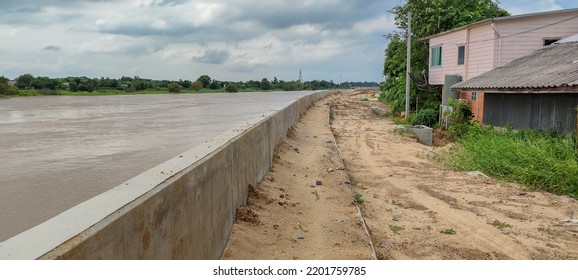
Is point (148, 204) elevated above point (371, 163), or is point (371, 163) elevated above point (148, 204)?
point (148, 204)

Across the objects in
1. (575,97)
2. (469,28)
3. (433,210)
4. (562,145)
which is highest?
(469,28)

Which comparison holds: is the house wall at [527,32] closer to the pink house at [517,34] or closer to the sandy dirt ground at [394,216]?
the pink house at [517,34]

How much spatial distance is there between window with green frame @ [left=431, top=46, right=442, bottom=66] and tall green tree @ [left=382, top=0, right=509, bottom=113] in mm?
1574

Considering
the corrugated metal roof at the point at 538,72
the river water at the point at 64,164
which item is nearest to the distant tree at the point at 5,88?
the river water at the point at 64,164

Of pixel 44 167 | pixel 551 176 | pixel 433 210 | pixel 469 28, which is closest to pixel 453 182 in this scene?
pixel 551 176

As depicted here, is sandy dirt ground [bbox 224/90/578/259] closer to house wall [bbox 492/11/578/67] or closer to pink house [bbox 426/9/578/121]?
pink house [bbox 426/9/578/121]

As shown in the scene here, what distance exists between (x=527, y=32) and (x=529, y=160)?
33.0 ft

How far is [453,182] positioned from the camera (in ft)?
34.7

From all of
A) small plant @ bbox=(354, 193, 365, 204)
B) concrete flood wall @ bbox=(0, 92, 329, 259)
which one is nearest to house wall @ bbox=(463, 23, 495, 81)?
small plant @ bbox=(354, 193, 365, 204)

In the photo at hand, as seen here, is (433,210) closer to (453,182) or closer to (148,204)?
(453,182)

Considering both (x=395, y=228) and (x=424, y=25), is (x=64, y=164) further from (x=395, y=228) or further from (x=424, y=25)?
(x=424, y=25)

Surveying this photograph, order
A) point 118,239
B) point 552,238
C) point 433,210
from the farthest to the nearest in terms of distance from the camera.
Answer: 1. point 433,210
2. point 552,238
3. point 118,239

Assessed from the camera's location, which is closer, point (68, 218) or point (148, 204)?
point (68, 218)

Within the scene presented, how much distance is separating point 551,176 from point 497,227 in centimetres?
308
